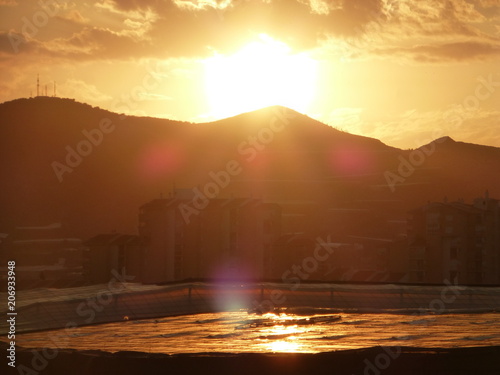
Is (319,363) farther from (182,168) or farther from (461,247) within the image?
(182,168)

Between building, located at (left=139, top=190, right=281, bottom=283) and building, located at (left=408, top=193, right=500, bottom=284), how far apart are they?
450 inches

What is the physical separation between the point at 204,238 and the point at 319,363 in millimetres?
48025

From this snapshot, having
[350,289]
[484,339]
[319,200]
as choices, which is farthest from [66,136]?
[484,339]

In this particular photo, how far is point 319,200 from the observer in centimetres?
11588

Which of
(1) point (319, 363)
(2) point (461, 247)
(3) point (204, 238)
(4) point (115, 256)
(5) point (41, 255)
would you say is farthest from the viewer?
(5) point (41, 255)

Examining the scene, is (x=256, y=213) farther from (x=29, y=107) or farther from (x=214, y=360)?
(x=29, y=107)

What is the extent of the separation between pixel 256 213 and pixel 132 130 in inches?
2583

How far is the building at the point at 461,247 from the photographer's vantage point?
6025 cm

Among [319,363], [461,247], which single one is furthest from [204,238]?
[319,363]

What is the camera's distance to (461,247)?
60.4 meters

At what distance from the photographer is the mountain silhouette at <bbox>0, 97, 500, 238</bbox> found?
347ft

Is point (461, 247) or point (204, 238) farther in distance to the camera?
point (204, 238)

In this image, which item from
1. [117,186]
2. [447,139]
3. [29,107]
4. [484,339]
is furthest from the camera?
[447,139]

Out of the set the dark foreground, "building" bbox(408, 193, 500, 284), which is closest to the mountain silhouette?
"building" bbox(408, 193, 500, 284)
